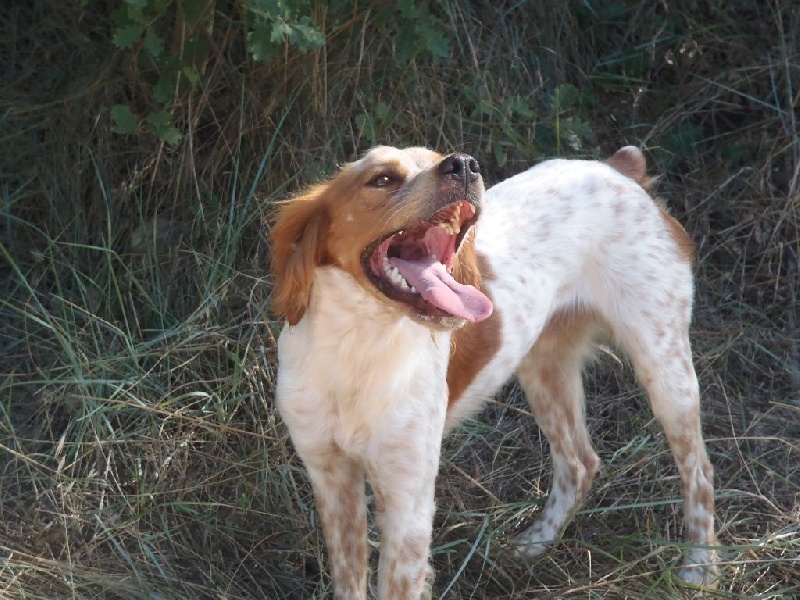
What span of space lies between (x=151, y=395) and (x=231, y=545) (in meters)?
0.61

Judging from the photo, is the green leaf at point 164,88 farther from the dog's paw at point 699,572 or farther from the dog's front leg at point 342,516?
the dog's paw at point 699,572

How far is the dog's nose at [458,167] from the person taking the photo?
2.89 meters

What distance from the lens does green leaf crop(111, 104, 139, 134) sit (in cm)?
442

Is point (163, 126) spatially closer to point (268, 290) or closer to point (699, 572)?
point (268, 290)

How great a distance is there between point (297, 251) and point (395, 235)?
28 cm

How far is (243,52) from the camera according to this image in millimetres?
4770

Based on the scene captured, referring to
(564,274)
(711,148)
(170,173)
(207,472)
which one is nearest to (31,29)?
(170,173)

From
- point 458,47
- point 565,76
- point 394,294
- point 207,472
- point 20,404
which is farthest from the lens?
point 565,76

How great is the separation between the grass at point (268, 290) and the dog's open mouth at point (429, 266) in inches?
37.4

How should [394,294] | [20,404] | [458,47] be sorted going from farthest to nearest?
[458,47] → [20,404] → [394,294]

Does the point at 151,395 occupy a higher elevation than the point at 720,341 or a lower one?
higher

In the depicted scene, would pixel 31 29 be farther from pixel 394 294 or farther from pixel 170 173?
pixel 394 294

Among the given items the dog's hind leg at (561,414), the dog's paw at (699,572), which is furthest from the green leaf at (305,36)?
the dog's paw at (699,572)

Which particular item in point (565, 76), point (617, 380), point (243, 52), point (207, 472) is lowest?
point (617, 380)
